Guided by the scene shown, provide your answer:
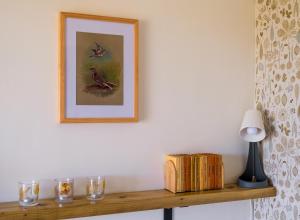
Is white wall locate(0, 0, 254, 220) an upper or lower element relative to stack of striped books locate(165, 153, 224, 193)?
upper

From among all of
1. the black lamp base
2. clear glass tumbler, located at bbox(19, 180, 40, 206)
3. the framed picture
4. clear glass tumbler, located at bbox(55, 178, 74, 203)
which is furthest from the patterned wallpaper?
clear glass tumbler, located at bbox(19, 180, 40, 206)

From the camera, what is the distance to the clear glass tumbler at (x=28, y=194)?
1.66 metres

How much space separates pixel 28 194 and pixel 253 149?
49.8 inches

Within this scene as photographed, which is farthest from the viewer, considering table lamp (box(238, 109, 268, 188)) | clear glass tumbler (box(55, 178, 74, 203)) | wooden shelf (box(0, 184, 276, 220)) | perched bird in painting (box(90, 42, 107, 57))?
table lamp (box(238, 109, 268, 188))

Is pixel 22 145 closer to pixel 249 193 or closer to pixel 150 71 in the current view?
pixel 150 71

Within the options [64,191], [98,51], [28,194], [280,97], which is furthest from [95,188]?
[280,97]

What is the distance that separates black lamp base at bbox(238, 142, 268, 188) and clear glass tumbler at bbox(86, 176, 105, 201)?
82 cm

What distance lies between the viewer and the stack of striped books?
6.41 feet

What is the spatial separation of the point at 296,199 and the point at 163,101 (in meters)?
0.88

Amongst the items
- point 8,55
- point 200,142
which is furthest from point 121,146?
point 8,55

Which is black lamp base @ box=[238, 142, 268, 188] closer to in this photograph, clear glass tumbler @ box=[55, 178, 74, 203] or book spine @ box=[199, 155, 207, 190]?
book spine @ box=[199, 155, 207, 190]

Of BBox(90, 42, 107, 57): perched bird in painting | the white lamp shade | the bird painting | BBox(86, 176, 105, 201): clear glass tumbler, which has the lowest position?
BBox(86, 176, 105, 201): clear glass tumbler

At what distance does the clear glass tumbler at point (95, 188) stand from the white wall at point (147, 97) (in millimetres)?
78

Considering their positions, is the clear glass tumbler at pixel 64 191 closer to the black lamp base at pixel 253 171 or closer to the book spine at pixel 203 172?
the book spine at pixel 203 172
